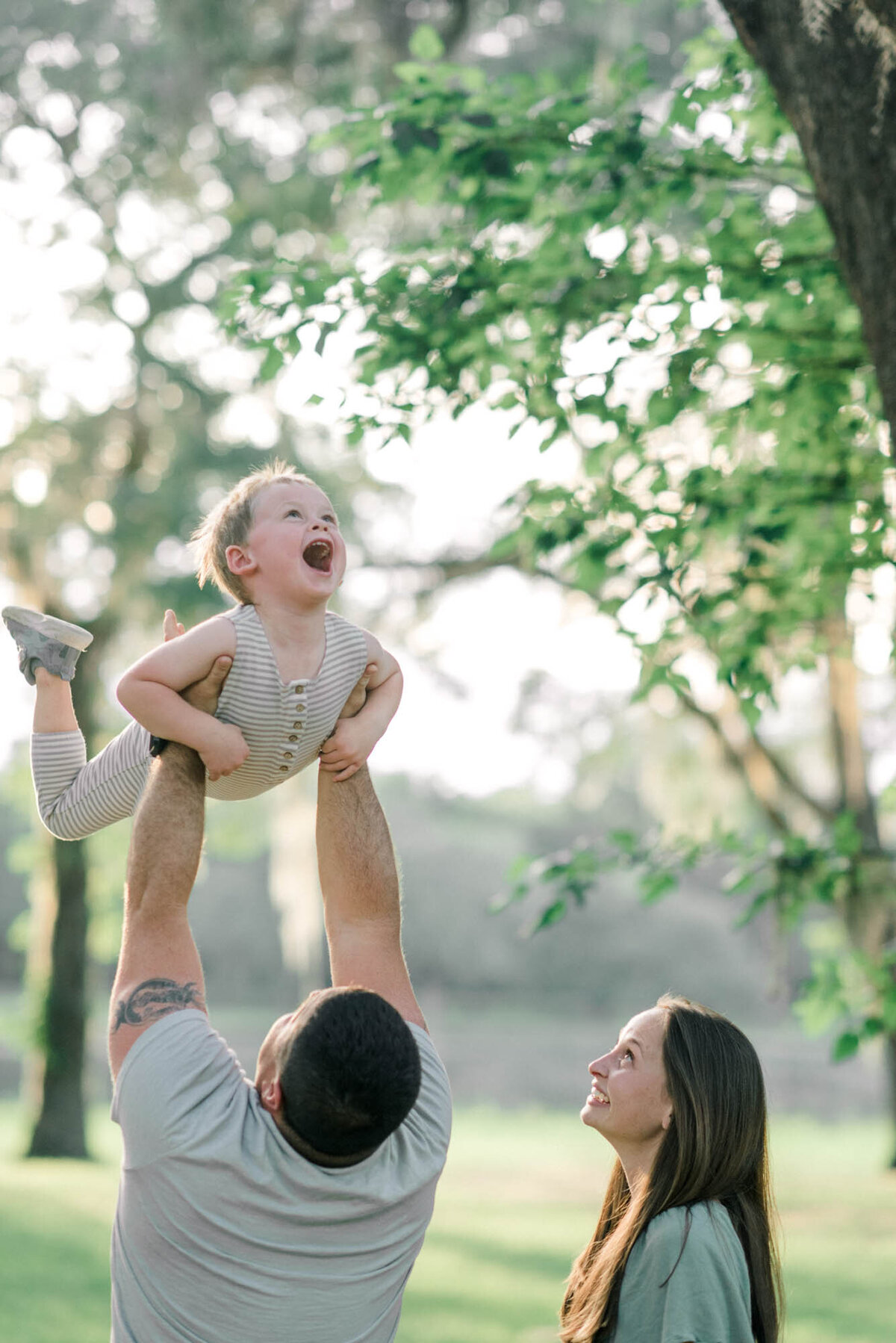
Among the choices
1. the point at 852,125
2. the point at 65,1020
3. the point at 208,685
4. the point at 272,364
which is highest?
the point at 272,364

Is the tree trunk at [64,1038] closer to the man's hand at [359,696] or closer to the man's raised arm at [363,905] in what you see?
the man's hand at [359,696]

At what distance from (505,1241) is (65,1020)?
5050 millimetres

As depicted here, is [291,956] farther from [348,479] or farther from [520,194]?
[520,194]

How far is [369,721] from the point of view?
2264 mm

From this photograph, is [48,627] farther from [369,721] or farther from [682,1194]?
[682,1194]

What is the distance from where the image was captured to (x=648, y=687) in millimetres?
4715

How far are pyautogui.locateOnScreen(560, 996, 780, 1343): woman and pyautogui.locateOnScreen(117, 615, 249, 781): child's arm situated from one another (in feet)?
2.90

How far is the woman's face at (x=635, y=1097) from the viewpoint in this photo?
7.39 ft

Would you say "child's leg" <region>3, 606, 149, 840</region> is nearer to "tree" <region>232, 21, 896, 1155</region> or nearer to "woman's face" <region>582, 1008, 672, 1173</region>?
"woman's face" <region>582, 1008, 672, 1173</region>

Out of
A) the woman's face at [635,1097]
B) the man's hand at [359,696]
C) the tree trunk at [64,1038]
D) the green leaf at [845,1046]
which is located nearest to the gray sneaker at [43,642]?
the man's hand at [359,696]

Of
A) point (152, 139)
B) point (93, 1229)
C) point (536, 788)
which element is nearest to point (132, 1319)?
point (93, 1229)

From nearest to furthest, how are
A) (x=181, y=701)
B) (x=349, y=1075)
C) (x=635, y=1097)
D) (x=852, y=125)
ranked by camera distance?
(x=349, y=1075), (x=181, y=701), (x=635, y=1097), (x=852, y=125)

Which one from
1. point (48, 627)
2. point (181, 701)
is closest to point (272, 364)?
point (48, 627)

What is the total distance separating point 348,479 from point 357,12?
4.00 meters
